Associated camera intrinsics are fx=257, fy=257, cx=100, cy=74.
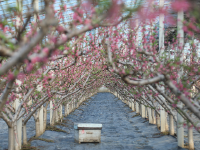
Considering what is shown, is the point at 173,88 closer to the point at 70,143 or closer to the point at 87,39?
the point at 87,39

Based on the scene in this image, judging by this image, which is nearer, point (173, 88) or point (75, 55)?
point (173, 88)

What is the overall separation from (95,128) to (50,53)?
932cm

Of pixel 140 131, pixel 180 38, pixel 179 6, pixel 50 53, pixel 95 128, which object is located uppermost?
pixel 180 38

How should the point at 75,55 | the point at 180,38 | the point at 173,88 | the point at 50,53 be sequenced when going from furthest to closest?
the point at 180,38
the point at 75,55
the point at 173,88
the point at 50,53

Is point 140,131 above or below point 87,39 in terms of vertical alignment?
below

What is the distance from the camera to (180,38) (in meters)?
8.62

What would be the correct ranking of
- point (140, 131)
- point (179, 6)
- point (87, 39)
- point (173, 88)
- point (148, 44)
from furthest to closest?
point (140, 131) → point (87, 39) → point (148, 44) → point (173, 88) → point (179, 6)

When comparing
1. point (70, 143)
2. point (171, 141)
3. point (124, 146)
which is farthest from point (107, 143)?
point (171, 141)

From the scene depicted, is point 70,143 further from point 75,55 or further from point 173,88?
point 173,88

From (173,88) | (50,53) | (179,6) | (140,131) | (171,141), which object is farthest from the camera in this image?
(140,131)

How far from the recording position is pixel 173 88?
4.86 metres

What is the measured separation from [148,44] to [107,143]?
6244mm

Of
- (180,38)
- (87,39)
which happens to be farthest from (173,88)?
(87,39)

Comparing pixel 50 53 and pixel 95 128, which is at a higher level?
pixel 50 53
